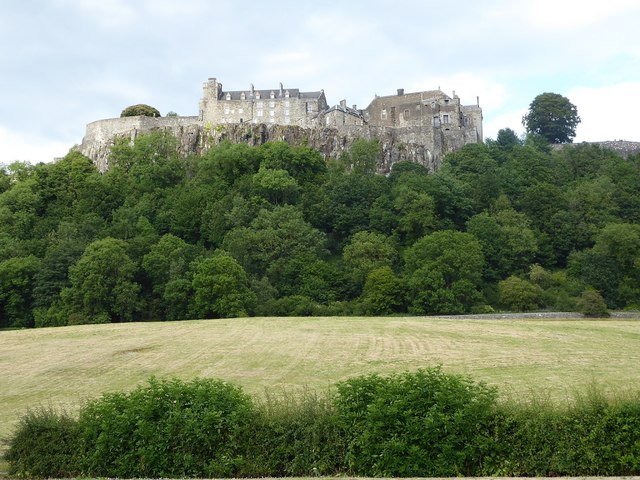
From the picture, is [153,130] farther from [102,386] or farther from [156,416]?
[156,416]

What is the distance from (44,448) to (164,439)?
251cm

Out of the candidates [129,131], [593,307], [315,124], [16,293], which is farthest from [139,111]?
[593,307]

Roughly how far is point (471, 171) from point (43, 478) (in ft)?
233

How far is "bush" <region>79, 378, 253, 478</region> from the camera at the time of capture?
13.5 metres

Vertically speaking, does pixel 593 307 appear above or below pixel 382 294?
below

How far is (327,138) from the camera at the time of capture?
8706 centimetres

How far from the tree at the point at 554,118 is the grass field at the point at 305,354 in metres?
59.3

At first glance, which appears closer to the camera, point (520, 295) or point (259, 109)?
point (520, 295)

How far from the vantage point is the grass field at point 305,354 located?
24.0 m

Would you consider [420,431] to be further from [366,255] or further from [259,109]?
[259,109]

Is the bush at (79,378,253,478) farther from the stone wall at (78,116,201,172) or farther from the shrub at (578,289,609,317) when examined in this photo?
the stone wall at (78,116,201,172)

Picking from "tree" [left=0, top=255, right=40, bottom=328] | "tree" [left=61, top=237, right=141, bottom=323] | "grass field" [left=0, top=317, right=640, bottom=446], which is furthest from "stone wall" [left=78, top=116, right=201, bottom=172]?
"grass field" [left=0, top=317, right=640, bottom=446]

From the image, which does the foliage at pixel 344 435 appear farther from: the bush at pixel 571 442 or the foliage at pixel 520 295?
the foliage at pixel 520 295

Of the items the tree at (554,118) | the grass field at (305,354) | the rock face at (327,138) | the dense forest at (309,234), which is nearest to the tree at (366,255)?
the dense forest at (309,234)
